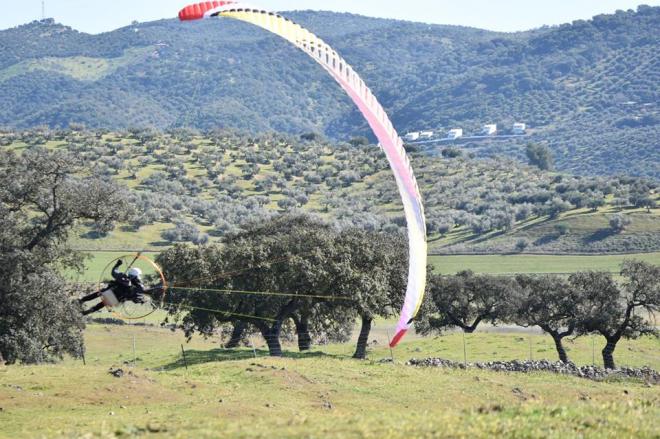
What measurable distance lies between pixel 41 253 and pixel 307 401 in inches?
679

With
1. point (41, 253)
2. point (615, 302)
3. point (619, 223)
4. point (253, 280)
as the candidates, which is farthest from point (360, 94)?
point (619, 223)

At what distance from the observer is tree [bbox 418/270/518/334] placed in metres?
72.0

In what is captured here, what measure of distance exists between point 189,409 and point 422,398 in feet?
29.0

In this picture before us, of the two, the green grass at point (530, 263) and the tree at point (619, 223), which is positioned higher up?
the tree at point (619, 223)

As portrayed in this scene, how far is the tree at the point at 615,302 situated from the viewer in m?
60.6

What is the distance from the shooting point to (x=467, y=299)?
7306 cm

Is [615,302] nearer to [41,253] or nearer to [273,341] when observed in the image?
[273,341]

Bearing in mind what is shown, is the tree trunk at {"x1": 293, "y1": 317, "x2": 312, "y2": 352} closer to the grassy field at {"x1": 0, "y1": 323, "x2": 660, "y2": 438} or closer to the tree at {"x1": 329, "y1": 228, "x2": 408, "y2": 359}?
the tree at {"x1": 329, "y1": 228, "x2": 408, "y2": 359}

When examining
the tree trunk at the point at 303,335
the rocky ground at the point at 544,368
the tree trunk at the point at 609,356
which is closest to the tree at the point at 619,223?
the tree trunk at the point at 609,356

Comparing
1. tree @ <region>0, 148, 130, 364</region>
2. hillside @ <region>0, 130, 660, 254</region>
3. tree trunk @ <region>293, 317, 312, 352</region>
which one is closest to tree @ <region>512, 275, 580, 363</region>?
tree trunk @ <region>293, 317, 312, 352</region>

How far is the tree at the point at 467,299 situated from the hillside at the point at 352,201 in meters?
57.7

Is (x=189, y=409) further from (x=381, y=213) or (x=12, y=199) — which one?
(x=381, y=213)

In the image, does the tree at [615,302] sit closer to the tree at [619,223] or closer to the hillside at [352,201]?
the hillside at [352,201]

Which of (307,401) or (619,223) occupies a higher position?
(307,401)
